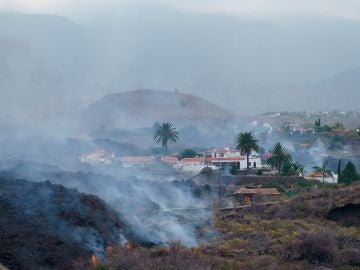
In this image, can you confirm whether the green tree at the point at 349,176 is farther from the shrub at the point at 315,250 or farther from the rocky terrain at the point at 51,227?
the shrub at the point at 315,250

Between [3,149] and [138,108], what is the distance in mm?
80051

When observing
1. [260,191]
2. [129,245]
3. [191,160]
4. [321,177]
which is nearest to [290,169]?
[321,177]

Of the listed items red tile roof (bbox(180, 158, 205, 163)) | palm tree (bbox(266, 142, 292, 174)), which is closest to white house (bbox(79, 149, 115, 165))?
red tile roof (bbox(180, 158, 205, 163))

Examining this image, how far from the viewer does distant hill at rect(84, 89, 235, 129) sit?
431ft

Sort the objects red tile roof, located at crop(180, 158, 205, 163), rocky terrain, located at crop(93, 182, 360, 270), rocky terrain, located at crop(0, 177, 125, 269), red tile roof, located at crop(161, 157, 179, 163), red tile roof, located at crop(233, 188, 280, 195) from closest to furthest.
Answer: rocky terrain, located at crop(93, 182, 360, 270) < rocky terrain, located at crop(0, 177, 125, 269) < red tile roof, located at crop(233, 188, 280, 195) < red tile roof, located at crop(180, 158, 205, 163) < red tile roof, located at crop(161, 157, 179, 163)

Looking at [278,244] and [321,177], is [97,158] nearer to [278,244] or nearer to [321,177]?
[321,177]

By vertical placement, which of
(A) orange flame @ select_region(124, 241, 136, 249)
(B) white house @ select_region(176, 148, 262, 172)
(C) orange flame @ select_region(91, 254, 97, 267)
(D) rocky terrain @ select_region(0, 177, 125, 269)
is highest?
(B) white house @ select_region(176, 148, 262, 172)

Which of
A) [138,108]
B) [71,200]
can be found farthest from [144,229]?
[138,108]

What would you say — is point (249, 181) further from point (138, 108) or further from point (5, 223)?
point (138, 108)

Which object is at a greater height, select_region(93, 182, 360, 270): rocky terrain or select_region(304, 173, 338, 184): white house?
select_region(304, 173, 338, 184): white house

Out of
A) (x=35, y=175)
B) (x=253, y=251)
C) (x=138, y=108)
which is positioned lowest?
(x=253, y=251)

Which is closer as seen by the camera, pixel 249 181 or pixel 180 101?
pixel 249 181

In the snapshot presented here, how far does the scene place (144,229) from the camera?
32.4 meters

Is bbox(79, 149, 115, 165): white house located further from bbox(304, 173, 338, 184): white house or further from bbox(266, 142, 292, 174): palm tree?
bbox(304, 173, 338, 184): white house
